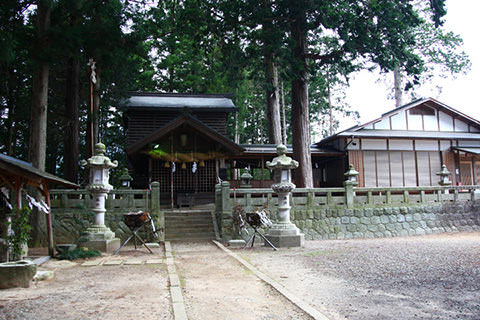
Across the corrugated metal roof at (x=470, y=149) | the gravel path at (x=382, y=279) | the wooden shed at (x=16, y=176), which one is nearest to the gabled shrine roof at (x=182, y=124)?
the gravel path at (x=382, y=279)

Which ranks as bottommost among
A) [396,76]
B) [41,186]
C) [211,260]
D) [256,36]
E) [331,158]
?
[211,260]

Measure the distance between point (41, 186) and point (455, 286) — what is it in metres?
A: 9.05

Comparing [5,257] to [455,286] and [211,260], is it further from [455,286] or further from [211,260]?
[455,286]

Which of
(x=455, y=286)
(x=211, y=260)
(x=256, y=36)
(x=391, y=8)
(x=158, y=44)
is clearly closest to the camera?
(x=455, y=286)

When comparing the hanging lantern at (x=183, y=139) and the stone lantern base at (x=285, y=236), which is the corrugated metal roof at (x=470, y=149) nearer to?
the stone lantern base at (x=285, y=236)

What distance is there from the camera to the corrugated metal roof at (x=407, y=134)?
2075 cm

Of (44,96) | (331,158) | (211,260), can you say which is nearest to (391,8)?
(331,158)

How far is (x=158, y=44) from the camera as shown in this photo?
28.5 m

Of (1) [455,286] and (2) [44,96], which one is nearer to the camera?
(1) [455,286]

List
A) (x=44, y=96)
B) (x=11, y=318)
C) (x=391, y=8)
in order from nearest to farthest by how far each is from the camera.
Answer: (x=11, y=318), (x=44, y=96), (x=391, y=8)

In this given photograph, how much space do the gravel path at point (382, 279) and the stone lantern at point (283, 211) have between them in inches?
24.8

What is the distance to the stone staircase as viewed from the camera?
45.1ft

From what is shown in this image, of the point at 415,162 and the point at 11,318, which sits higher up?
the point at 415,162

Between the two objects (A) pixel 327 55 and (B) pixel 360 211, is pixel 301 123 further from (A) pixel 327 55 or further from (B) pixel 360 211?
(B) pixel 360 211
